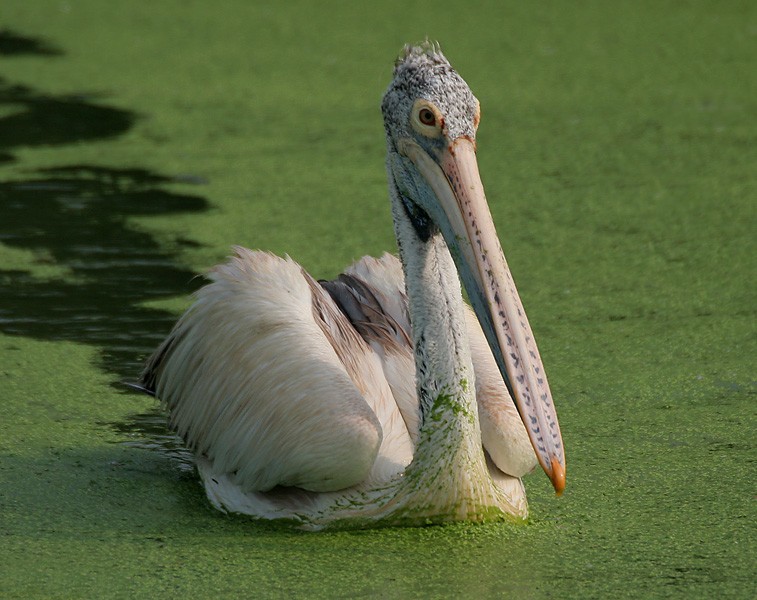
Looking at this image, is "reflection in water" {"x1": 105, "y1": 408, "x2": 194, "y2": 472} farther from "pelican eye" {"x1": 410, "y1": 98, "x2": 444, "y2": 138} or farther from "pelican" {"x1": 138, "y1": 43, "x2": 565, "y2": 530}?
"pelican eye" {"x1": 410, "y1": 98, "x2": 444, "y2": 138}

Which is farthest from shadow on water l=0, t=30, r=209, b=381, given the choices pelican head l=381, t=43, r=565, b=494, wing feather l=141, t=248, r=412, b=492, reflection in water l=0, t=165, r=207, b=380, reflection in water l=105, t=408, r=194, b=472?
pelican head l=381, t=43, r=565, b=494

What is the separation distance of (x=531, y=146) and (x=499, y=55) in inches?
53.1

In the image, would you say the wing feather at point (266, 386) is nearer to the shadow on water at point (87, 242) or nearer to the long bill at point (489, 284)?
the long bill at point (489, 284)

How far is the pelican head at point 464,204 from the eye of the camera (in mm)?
2896

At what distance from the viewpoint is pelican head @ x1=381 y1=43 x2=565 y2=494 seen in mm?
2896

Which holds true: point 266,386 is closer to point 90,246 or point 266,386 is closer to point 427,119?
point 427,119

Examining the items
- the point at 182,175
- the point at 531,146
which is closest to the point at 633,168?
the point at 531,146

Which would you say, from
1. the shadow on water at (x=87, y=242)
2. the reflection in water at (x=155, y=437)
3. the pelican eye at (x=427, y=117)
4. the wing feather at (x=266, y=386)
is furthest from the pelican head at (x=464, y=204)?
the shadow on water at (x=87, y=242)

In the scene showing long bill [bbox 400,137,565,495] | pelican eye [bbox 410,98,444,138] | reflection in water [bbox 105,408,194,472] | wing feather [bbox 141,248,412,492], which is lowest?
reflection in water [bbox 105,408,194,472]

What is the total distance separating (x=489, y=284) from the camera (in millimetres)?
2959

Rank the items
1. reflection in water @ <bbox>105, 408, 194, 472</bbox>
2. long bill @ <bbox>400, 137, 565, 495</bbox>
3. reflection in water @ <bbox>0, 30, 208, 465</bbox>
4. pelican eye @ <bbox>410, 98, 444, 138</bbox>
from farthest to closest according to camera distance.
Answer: reflection in water @ <bbox>0, 30, 208, 465</bbox>, reflection in water @ <bbox>105, 408, 194, 472</bbox>, pelican eye @ <bbox>410, 98, 444, 138</bbox>, long bill @ <bbox>400, 137, 565, 495</bbox>

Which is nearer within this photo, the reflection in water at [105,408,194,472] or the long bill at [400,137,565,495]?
the long bill at [400,137,565,495]

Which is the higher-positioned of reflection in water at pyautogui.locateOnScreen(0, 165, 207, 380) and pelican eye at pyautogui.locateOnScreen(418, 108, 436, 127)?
pelican eye at pyautogui.locateOnScreen(418, 108, 436, 127)

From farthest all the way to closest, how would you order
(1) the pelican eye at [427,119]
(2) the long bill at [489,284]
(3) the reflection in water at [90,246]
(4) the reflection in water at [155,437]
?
(3) the reflection in water at [90,246], (4) the reflection in water at [155,437], (1) the pelican eye at [427,119], (2) the long bill at [489,284]
